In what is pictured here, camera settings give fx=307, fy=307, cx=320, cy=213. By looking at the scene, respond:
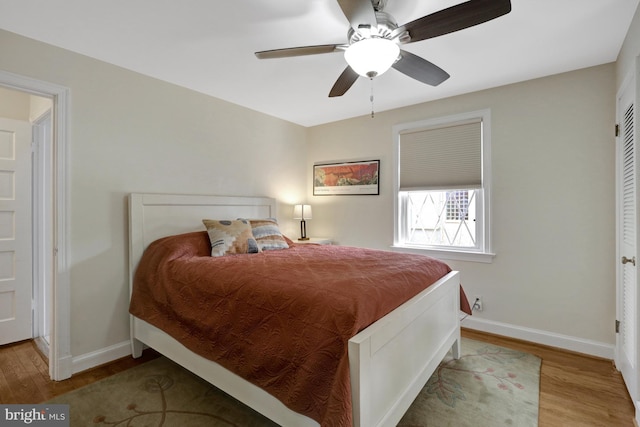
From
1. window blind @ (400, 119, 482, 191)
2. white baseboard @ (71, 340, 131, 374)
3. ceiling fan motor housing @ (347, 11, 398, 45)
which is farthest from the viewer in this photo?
window blind @ (400, 119, 482, 191)

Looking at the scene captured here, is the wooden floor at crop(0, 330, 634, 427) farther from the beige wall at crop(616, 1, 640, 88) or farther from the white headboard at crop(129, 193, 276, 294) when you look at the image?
the beige wall at crop(616, 1, 640, 88)

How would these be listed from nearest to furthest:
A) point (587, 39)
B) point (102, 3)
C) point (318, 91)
Answer: point (102, 3) < point (587, 39) < point (318, 91)

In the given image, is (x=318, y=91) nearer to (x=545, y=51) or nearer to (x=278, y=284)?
(x=545, y=51)

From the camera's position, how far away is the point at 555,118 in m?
2.78

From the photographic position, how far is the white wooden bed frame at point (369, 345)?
1360 mm

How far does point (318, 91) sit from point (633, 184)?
2.59 m

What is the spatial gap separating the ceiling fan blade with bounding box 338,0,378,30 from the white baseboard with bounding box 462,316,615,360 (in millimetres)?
2954

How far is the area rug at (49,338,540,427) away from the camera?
1.83 meters

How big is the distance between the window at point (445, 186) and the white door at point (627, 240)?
0.96 meters

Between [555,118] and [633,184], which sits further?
[555,118]

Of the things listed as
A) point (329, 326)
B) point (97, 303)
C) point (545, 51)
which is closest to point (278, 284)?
point (329, 326)

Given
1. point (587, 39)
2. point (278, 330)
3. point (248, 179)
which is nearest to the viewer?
point (278, 330)

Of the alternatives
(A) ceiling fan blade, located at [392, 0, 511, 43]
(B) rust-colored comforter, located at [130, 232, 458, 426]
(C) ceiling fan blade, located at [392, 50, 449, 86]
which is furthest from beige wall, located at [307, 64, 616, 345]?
(A) ceiling fan blade, located at [392, 0, 511, 43]

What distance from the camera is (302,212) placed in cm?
426
